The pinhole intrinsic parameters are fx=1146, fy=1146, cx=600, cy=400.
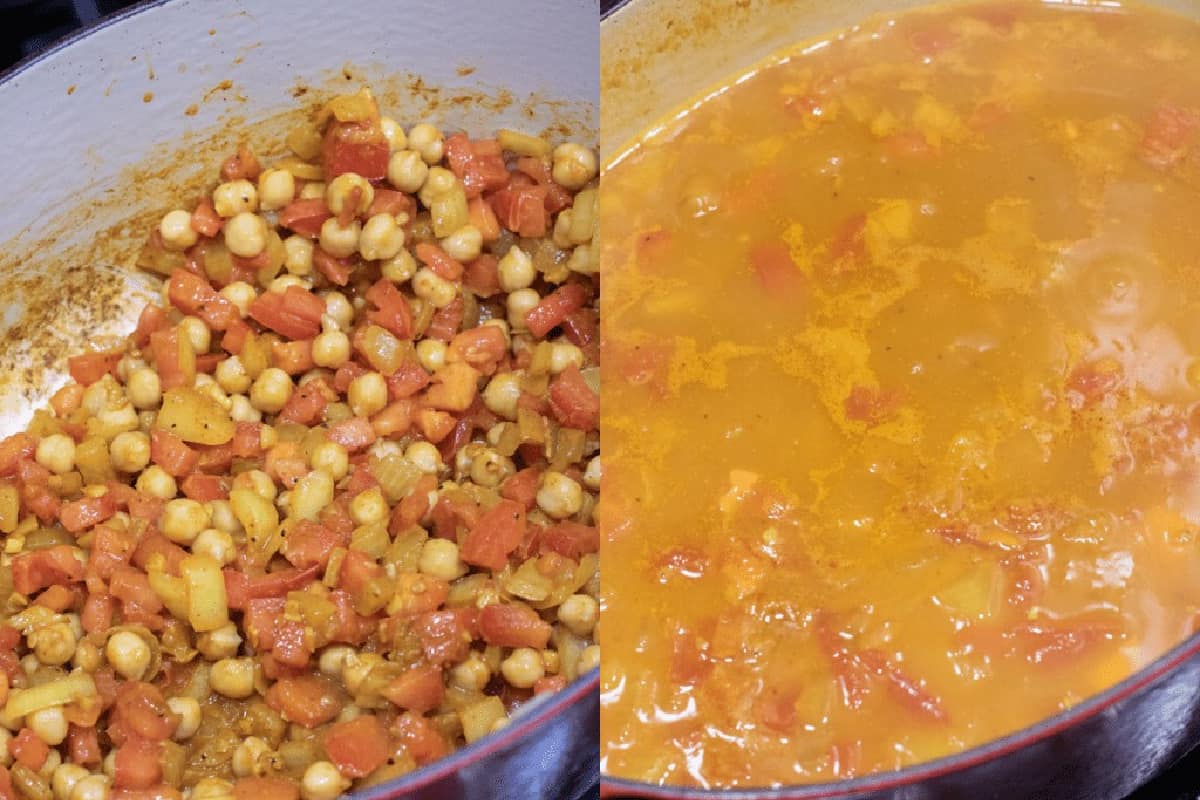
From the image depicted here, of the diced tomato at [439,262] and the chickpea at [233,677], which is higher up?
the diced tomato at [439,262]

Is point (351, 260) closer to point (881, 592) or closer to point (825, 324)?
point (825, 324)

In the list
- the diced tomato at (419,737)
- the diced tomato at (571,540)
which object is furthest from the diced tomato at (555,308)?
the diced tomato at (419,737)

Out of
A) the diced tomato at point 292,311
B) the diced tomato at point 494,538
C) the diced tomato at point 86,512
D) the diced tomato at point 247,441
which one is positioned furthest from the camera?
the diced tomato at point 292,311

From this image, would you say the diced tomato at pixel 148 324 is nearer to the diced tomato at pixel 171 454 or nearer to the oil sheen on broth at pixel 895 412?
the diced tomato at pixel 171 454

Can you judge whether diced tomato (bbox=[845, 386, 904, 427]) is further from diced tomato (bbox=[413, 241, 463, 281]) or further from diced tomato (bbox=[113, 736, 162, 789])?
diced tomato (bbox=[113, 736, 162, 789])

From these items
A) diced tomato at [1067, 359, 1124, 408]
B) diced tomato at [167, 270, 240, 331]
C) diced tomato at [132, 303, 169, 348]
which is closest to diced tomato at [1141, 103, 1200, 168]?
diced tomato at [1067, 359, 1124, 408]

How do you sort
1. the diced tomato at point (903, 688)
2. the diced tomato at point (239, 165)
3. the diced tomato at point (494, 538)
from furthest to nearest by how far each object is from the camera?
the diced tomato at point (239, 165)
the diced tomato at point (494, 538)
the diced tomato at point (903, 688)

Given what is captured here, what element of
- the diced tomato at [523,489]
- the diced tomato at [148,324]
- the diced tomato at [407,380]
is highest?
the diced tomato at [148,324]

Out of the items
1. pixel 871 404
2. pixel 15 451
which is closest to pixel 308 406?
→ pixel 15 451
